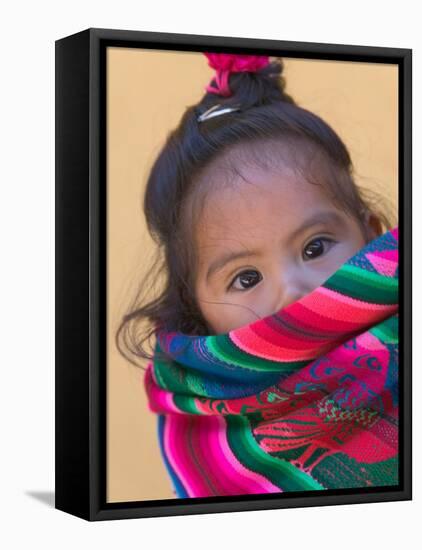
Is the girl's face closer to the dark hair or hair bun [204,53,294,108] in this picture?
the dark hair

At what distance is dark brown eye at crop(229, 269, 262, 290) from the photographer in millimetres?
5430

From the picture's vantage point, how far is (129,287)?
208 inches

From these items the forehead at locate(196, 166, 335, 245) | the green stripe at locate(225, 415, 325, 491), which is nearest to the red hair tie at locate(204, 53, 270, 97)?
the forehead at locate(196, 166, 335, 245)

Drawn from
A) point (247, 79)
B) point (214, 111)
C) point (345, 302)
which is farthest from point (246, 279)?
point (247, 79)

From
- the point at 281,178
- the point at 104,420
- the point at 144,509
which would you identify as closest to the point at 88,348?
the point at 104,420

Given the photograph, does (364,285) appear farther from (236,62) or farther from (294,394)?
(236,62)

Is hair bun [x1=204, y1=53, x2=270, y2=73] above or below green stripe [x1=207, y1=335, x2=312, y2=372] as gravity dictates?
above

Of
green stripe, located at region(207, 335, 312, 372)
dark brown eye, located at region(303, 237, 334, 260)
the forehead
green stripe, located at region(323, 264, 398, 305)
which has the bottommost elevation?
green stripe, located at region(207, 335, 312, 372)

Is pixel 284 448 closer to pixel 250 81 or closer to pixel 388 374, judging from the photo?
pixel 388 374

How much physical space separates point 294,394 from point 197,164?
92 cm

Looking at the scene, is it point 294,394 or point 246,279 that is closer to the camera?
point 246,279

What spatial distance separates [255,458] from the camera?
5531mm

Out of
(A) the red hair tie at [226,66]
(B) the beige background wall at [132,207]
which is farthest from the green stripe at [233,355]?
(A) the red hair tie at [226,66]

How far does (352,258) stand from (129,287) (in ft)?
2.85
